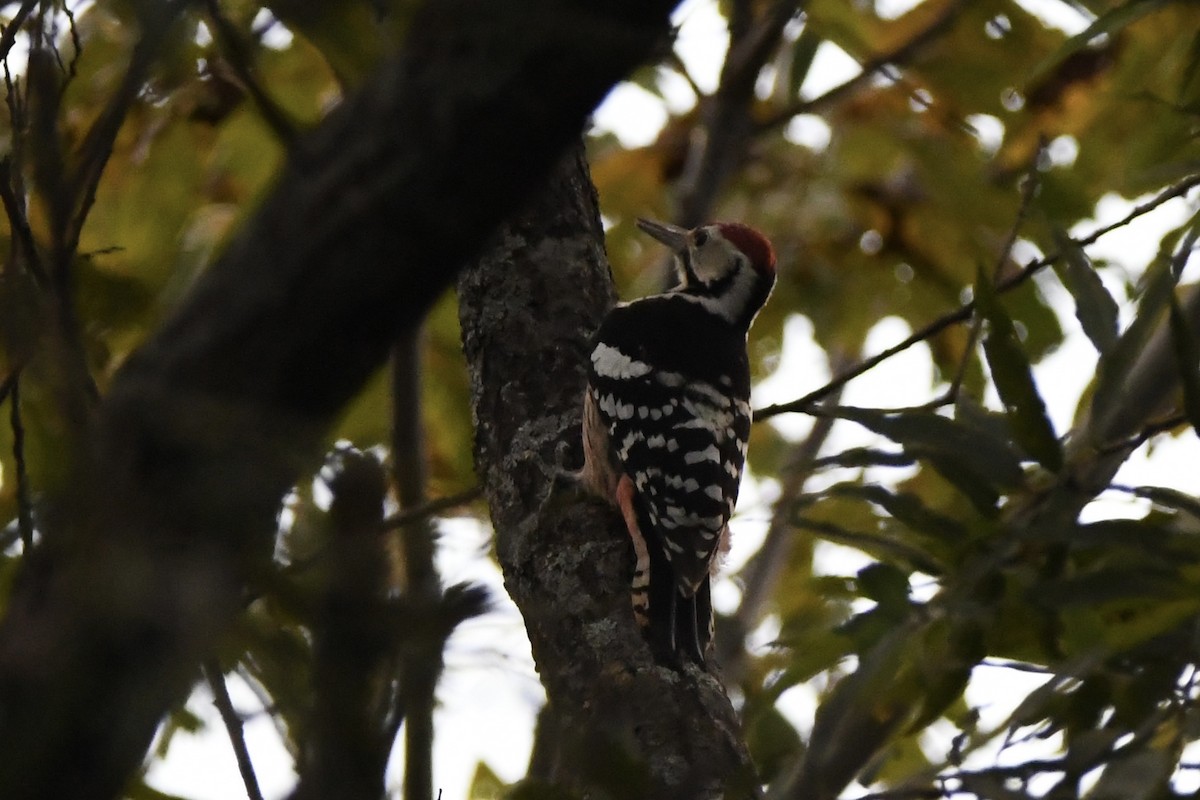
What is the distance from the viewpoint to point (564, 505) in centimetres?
316

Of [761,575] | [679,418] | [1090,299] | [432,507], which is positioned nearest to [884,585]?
[1090,299]

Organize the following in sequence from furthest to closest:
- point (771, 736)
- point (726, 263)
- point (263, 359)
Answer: point (726, 263) < point (771, 736) < point (263, 359)

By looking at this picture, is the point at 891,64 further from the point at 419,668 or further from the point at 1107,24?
the point at 419,668

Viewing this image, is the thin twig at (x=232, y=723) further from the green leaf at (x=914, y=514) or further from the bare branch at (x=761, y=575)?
the bare branch at (x=761, y=575)

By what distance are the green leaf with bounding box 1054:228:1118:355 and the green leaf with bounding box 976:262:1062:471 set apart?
0.17 meters

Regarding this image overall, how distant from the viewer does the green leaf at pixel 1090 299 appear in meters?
2.36

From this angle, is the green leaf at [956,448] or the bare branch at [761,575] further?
the bare branch at [761,575]

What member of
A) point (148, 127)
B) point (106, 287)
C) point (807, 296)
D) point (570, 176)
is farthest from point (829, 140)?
point (106, 287)

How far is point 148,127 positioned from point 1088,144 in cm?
291

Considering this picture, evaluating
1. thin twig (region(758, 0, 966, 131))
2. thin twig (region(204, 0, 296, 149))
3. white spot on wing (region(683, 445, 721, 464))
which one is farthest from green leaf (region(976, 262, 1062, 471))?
thin twig (region(758, 0, 966, 131))

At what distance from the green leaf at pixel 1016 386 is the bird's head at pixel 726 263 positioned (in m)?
2.38

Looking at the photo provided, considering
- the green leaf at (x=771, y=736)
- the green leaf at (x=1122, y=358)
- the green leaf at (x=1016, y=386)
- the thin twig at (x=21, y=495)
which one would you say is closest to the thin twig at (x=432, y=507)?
the thin twig at (x=21, y=495)

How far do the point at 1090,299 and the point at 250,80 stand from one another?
1.52 m

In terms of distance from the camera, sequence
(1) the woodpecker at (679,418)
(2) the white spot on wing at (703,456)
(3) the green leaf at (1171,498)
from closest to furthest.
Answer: (3) the green leaf at (1171,498) → (1) the woodpecker at (679,418) → (2) the white spot on wing at (703,456)
